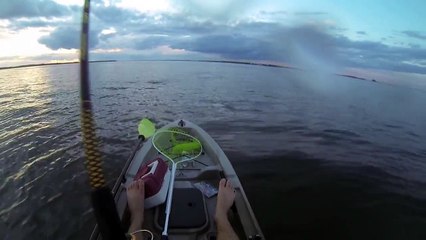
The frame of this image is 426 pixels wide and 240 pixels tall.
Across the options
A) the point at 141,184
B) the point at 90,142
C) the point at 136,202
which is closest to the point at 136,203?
the point at 136,202

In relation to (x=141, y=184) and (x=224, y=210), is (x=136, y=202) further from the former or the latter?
(x=224, y=210)

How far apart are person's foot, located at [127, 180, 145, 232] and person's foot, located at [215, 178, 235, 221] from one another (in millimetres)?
1376

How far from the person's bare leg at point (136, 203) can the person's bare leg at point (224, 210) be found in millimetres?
1369

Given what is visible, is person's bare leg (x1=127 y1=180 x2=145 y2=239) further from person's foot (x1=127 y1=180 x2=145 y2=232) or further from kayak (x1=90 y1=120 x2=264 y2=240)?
kayak (x1=90 y1=120 x2=264 y2=240)

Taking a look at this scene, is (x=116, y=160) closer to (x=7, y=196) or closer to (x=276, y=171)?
(x=7, y=196)

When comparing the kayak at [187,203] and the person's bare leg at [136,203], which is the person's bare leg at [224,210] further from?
the person's bare leg at [136,203]

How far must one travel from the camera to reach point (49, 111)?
71.2 feet

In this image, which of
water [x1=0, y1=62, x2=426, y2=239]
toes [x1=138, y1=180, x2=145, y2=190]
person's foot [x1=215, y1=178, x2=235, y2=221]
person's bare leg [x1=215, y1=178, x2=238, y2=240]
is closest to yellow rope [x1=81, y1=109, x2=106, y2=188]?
water [x1=0, y1=62, x2=426, y2=239]

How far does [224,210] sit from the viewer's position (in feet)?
18.4

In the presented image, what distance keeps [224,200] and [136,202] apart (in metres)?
1.69

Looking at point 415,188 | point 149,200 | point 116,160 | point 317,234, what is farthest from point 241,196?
point 415,188

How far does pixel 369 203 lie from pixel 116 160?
9254mm

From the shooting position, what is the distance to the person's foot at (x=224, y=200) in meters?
5.43

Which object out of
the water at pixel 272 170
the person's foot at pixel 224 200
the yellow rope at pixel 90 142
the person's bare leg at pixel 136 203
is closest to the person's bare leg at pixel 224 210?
the person's foot at pixel 224 200
